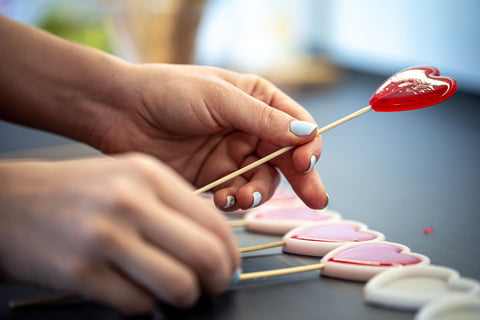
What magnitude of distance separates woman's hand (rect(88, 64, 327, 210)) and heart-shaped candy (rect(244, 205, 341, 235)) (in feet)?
0.17

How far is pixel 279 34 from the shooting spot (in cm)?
416

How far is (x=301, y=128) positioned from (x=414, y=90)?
222 mm

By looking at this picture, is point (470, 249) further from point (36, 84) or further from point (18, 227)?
point (36, 84)

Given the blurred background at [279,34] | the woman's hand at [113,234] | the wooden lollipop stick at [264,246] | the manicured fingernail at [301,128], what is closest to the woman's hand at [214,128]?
the manicured fingernail at [301,128]

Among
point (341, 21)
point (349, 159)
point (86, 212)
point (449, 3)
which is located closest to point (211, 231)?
point (86, 212)

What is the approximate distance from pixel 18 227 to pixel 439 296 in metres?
0.53

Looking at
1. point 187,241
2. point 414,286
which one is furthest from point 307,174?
point 187,241

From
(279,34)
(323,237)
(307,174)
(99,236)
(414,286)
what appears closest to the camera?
(99,236)

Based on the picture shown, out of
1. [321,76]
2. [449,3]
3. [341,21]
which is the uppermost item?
[449,3]

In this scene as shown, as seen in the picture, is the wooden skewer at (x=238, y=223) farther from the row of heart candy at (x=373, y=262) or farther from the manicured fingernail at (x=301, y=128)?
the manicured fingernail at (x=301, y=128)

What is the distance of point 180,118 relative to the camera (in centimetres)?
112

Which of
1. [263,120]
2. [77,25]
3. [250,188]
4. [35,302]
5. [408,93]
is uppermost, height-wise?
[408,93]

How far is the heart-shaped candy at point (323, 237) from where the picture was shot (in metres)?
0.92

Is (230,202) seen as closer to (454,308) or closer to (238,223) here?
(238,223)
